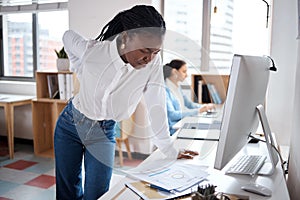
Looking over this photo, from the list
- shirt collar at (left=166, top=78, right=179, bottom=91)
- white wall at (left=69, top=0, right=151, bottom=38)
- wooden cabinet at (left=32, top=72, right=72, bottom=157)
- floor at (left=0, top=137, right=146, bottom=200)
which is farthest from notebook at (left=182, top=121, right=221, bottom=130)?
wooden cabinet at (left=32, top=72, right=72, bottom=157)

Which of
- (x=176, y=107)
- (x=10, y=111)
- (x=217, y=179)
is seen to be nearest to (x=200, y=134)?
(x=176, y=107)

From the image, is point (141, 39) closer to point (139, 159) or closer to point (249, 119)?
point (249, 119)

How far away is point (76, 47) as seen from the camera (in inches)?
51.6

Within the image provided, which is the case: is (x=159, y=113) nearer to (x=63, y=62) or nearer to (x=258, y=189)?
(x=258, y=189)

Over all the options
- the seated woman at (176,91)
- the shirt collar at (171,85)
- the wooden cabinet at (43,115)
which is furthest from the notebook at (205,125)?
the wooden cabinet at (43,115)

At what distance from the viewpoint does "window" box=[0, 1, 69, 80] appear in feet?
11.8

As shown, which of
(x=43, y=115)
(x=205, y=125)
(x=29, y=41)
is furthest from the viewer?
(x=29, y=41)

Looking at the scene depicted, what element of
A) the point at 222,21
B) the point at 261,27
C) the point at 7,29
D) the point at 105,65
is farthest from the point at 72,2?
the point at 105,65

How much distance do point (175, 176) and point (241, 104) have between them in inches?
14.1

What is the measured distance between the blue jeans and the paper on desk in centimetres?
24

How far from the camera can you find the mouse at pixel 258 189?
98cm

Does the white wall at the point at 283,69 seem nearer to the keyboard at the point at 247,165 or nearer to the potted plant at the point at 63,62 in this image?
the keyboard at the point at 247,165

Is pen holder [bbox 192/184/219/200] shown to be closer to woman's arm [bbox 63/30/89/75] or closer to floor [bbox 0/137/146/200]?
woman's arm [bbox 63/30/89/75]

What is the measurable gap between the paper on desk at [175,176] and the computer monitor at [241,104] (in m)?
0.16
